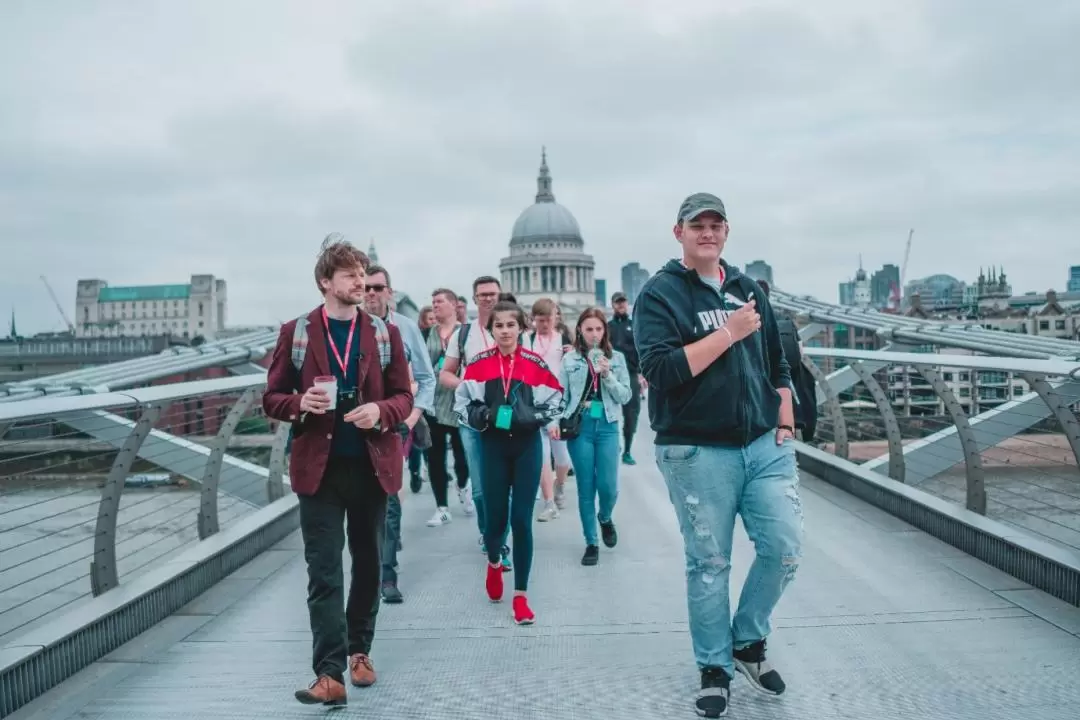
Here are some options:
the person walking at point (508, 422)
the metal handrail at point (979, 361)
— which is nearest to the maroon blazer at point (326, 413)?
the person walking at point (508, 422)

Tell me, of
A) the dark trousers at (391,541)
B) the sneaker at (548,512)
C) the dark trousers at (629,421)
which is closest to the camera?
the dark trousers at (391,541)

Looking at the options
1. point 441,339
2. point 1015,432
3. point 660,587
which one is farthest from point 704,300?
point 1015,432

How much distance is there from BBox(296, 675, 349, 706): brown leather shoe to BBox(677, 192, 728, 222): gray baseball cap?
7.04ft

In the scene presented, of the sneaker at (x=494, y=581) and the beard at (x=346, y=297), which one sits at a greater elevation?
the beard at (x=346, y=297)

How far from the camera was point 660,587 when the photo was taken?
4793 millimetres

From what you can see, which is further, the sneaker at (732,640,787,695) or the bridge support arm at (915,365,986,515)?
the bridge support arm at (915,365,986,515)

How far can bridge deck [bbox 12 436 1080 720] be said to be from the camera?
330cm

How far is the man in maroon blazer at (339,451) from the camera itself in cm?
336

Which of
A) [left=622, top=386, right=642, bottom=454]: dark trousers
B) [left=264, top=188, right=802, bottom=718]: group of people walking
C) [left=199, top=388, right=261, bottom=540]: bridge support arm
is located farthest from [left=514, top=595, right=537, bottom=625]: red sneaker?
[left=622, top=386, right=642, bottom=454]: dark trousers

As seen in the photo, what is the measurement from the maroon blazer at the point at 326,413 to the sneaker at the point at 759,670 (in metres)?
1.49

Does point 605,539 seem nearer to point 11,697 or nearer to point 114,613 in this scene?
point 114,613

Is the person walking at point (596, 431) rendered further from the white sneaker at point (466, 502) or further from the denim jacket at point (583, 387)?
the white sneaker at point (466, 502)

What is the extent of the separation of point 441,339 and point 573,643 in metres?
3.26

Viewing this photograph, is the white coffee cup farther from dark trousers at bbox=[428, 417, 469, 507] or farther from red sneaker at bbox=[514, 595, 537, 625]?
dark trousers at bbox=[428, 417, 469, 507]
